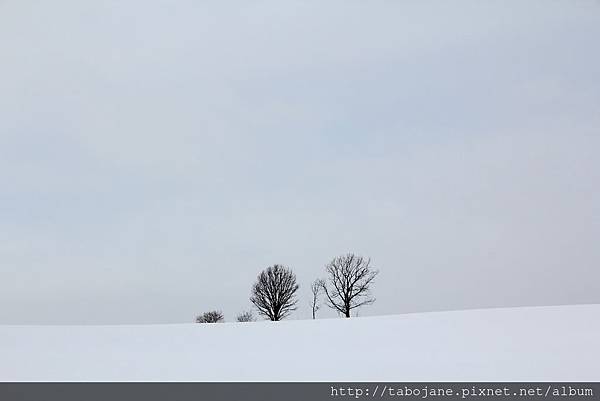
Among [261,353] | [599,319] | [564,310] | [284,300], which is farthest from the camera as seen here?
[284,300]

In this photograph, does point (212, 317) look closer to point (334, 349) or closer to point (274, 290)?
point (274, 290)

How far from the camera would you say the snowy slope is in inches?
347

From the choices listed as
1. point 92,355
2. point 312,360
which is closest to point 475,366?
point 312,360

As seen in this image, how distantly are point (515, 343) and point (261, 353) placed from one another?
449 cm

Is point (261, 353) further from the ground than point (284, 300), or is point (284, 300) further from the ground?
point (284, 300)

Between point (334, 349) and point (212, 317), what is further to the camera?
point (212, 317)

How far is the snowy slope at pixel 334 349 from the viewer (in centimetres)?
882

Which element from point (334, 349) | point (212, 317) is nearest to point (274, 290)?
point (212, 317)

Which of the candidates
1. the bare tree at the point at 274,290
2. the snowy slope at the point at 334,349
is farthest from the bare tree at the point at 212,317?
the snowy slope at the point at 334,349

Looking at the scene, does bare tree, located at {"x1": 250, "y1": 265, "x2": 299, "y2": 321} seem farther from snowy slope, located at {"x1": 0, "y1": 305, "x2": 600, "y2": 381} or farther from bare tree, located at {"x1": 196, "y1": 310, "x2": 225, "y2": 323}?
snowy slope, located at {"x1": 0, "y1": 305, "x2": 600, "y2": 381}

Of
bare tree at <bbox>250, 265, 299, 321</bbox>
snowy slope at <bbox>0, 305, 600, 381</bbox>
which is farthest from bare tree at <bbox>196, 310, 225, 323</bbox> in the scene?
snowy slope at <bbox>0, 305, 600, 381</bbox>

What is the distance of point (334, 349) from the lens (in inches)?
424
